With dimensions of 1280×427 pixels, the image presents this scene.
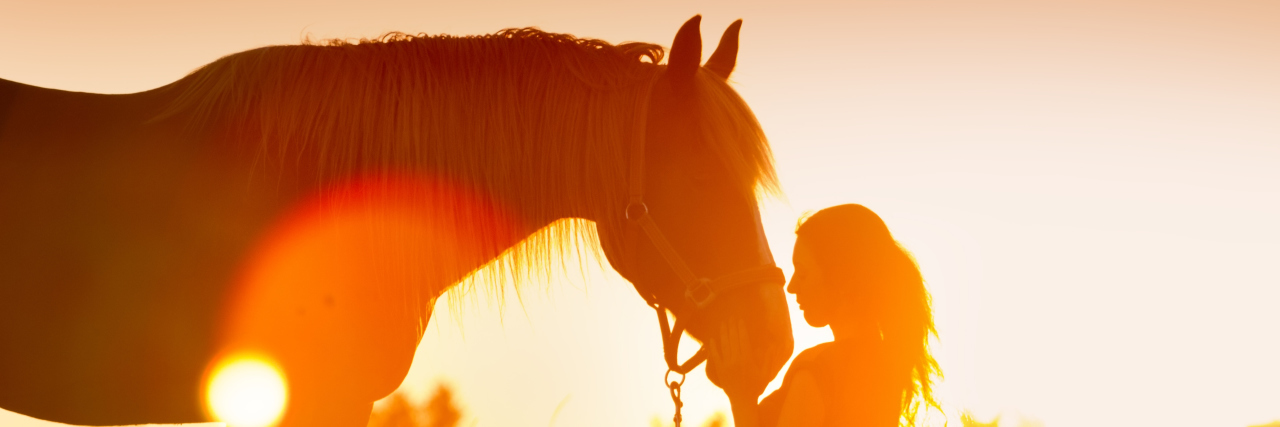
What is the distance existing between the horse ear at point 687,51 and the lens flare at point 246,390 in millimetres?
1504

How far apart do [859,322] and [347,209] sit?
1836mm

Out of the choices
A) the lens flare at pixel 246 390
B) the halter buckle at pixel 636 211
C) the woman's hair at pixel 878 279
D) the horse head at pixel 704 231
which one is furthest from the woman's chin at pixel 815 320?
the lens flare at pixel 246 390

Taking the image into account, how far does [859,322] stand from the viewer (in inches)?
118

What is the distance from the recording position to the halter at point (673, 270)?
2518mm

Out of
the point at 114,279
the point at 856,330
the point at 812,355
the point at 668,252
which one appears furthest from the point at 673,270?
the point at 114,279

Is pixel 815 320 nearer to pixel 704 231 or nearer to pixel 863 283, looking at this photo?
pixel 863 283

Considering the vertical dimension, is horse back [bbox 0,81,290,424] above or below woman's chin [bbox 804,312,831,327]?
above

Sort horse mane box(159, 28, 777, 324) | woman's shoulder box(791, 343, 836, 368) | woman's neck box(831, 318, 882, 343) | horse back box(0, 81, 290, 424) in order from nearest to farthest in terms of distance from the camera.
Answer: horse back box(0, 81, 290, 424)
horse mane box(159, 28, 777, 324)
woman's shoulder box(791, 343, 836, 368)
woman's neck box(831, 318, 882, 343)

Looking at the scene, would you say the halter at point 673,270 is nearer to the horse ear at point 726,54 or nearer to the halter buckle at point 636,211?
the halter buckle at point 636,211

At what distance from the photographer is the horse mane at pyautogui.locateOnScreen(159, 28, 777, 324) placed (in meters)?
2.41

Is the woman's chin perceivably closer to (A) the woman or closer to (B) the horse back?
(A) the woman

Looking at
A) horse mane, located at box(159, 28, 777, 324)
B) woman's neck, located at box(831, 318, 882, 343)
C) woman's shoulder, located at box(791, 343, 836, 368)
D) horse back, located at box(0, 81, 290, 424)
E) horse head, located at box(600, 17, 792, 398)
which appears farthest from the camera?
woman's neck, located at box(831, 318, 882, 343)

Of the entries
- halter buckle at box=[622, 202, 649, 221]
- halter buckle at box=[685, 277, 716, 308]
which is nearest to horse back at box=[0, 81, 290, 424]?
halter buckle at box=[622, 202, 649, 221]

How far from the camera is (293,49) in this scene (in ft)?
8.56
